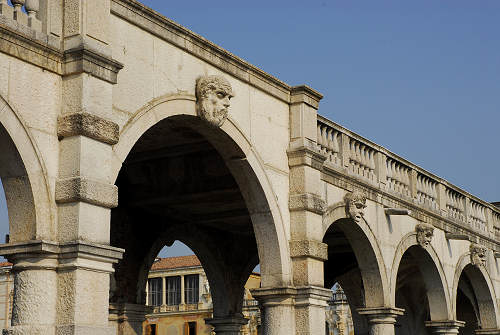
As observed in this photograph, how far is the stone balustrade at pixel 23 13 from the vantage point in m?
9.12

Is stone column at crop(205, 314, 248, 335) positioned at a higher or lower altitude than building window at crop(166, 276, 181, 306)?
lower

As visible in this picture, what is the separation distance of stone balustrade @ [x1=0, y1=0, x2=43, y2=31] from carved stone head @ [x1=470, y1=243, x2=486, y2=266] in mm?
13218

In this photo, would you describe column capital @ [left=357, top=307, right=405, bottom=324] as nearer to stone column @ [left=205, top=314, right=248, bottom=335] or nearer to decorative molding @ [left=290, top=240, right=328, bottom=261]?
decorative molding @ [left=290, top=240, right=328, bottom=261]

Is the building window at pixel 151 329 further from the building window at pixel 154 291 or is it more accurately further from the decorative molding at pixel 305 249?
the decorative molding at pixel 305 249

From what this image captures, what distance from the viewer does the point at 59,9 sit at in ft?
31.7

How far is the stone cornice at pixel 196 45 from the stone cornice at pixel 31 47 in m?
1.13

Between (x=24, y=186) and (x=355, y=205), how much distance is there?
24.0 feet

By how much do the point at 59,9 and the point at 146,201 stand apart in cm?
715

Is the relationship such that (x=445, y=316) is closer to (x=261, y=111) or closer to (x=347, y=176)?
(x=347, y=176)

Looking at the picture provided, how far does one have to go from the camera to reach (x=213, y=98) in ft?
38.5

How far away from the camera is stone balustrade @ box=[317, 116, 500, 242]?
1515cm

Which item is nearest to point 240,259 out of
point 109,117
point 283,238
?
point 283,238

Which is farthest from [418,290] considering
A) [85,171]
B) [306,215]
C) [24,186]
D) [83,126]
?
[24,186]

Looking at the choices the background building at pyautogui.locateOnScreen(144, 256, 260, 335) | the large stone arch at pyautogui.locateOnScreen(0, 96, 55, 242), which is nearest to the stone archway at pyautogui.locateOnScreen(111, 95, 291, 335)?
the large stone arch at pyautogui.locateOnScreen(0, 96, 55, 242)
